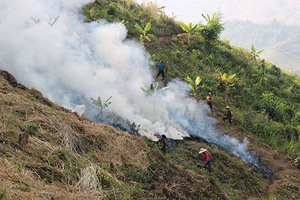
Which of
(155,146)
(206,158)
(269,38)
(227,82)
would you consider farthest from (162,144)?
(269,38)

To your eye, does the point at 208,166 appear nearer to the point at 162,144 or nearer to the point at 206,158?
the point at 206,158

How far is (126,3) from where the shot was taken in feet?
73.8

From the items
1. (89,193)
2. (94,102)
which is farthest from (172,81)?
(89,193)

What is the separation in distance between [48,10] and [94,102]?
5.19 m

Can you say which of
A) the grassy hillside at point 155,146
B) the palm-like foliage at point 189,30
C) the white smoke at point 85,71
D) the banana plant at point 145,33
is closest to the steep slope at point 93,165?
the grassy hillside at point 155,146

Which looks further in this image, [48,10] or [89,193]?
[48,10]

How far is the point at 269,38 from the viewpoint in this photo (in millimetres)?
159125

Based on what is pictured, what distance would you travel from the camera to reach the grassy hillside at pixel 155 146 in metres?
5.98

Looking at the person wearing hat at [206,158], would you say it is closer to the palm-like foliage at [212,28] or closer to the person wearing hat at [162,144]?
the person wearing hat at [162,144]

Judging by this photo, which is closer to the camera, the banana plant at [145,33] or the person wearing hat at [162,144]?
the person wearing hat at [162,144]

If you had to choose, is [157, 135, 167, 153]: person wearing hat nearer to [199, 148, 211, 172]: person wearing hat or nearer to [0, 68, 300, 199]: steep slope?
[0, 68, 300, 199]: steep slope

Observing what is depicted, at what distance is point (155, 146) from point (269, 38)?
161430 mm

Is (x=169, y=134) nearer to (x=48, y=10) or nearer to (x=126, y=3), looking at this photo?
(x=48, y=10)

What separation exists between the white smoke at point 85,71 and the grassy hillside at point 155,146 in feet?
3.29
